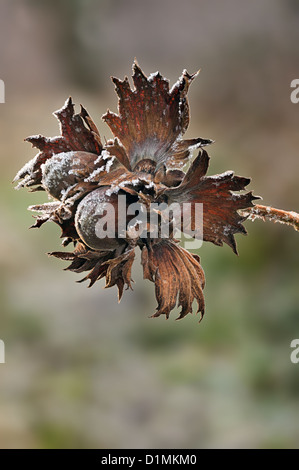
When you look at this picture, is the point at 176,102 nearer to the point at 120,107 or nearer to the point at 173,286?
the point at 120,107

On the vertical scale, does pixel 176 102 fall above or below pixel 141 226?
above

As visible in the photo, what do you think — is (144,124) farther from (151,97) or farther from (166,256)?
(166,256)

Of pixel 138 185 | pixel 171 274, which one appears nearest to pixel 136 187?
pixel 138 185

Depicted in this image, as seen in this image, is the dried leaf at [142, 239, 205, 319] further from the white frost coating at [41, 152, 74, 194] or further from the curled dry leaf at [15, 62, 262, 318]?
the white frost coating at [41, 152, 74, 194]

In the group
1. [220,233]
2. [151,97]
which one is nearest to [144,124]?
[151,97]

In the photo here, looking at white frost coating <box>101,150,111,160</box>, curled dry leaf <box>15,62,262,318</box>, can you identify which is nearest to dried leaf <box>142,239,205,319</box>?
curled dry leaf <box>15,62,262,318</box>

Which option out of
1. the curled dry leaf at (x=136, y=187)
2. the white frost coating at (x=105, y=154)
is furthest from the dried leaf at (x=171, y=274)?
the white frost coating at (x=105, y=154)

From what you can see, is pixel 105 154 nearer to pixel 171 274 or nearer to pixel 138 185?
pixel 138 185

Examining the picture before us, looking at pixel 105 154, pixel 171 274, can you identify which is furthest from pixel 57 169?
pixel 171 274
